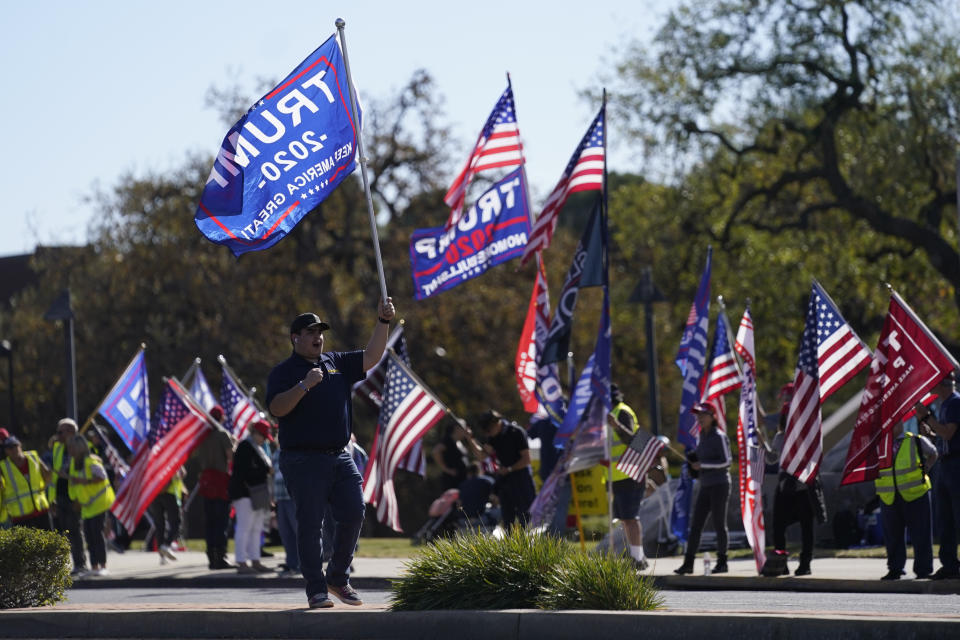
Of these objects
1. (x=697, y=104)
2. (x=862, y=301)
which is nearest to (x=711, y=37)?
(x=697, y=104)

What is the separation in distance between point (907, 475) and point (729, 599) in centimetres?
217

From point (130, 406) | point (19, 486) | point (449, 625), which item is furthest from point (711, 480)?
point (130, 406)

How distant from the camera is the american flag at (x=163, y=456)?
17547 millimetres

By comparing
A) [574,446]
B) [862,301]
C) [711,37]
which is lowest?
[574,446]

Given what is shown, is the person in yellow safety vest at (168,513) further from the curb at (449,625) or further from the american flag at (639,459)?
the curb at (449,625)

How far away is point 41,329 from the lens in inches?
1522

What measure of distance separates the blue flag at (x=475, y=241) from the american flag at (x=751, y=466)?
2.81 m

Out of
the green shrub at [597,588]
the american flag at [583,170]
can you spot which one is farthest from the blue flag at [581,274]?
the green shrub at [597,588]

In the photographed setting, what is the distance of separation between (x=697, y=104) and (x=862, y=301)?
234 inches

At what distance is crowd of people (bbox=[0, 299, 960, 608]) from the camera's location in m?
9.20

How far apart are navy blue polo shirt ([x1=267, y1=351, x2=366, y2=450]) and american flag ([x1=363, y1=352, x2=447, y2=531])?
6.67 m

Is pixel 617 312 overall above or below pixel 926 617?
above

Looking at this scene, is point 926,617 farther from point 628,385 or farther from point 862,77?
point 628,385

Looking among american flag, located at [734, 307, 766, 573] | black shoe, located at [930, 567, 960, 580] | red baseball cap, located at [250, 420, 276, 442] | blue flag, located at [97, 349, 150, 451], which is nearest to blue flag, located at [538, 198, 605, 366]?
american flag, located at [734, 307, 766, 573]
